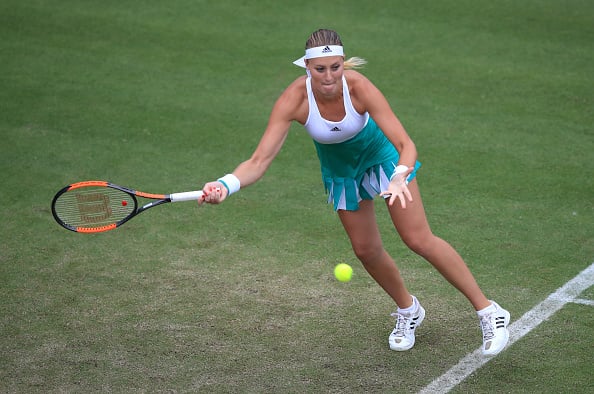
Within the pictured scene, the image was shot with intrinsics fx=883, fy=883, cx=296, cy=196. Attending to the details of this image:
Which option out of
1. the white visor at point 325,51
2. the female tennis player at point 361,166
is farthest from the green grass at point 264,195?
the white visor at point 325,51

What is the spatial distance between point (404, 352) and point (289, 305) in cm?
107

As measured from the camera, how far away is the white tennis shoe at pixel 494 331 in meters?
5.86

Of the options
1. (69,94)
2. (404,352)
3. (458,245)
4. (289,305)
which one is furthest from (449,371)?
(69,94)

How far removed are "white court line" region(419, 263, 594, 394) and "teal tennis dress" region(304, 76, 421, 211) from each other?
1.29 meters

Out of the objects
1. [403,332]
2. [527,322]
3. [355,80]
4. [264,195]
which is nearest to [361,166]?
[355,80]

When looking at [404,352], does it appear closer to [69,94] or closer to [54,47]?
[69,94]

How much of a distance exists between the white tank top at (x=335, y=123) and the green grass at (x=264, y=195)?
61.6 inches

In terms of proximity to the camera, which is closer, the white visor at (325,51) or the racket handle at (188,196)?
the racket handle at (188,196)

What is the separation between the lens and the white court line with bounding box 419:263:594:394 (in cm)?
578

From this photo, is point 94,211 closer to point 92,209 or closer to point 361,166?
point 92,209

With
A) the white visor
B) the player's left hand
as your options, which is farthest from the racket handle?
the white visor

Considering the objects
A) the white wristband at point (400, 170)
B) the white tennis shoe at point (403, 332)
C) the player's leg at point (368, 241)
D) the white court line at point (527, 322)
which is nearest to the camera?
the white wristband at point (400, 170)

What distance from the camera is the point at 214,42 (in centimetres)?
1271

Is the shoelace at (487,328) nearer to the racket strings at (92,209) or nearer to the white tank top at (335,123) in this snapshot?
the white tank top at (335,123)
